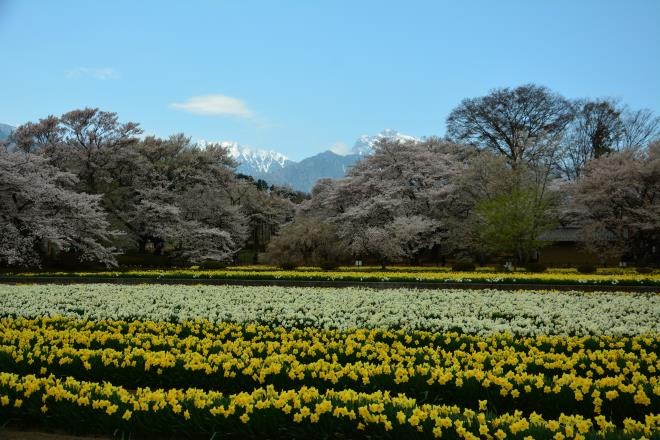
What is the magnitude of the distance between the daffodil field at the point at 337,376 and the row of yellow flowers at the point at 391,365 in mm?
18

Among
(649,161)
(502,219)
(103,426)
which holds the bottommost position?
(103,426)

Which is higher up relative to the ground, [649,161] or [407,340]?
[649,161]

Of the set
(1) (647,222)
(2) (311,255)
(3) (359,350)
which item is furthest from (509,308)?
(2) (311,255)

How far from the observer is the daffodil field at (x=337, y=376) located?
4.21m

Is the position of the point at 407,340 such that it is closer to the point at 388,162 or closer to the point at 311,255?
the point at 311,255

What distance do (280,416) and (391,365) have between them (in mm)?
1922

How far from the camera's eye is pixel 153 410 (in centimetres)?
452

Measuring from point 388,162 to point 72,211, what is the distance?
22484mm

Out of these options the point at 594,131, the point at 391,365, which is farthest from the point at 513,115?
the point at 391,365

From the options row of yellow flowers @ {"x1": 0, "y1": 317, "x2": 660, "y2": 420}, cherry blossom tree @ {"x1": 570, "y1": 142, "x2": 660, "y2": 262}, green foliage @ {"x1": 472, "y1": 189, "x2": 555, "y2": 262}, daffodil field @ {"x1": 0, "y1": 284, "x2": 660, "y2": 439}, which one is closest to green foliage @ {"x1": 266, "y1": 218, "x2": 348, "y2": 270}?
green foliage @ {"x1": 472, "y1": 189, "x2": 555, "y2": 262}

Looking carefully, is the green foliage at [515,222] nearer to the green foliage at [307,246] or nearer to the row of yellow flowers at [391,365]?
the green foliage at [307,246]

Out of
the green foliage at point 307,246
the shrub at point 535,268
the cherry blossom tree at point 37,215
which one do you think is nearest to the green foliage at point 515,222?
the shrub at point 535,268

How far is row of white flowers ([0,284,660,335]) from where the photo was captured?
911 cm

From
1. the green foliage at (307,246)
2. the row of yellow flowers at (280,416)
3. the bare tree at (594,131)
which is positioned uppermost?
the bare tree at (594,131)
